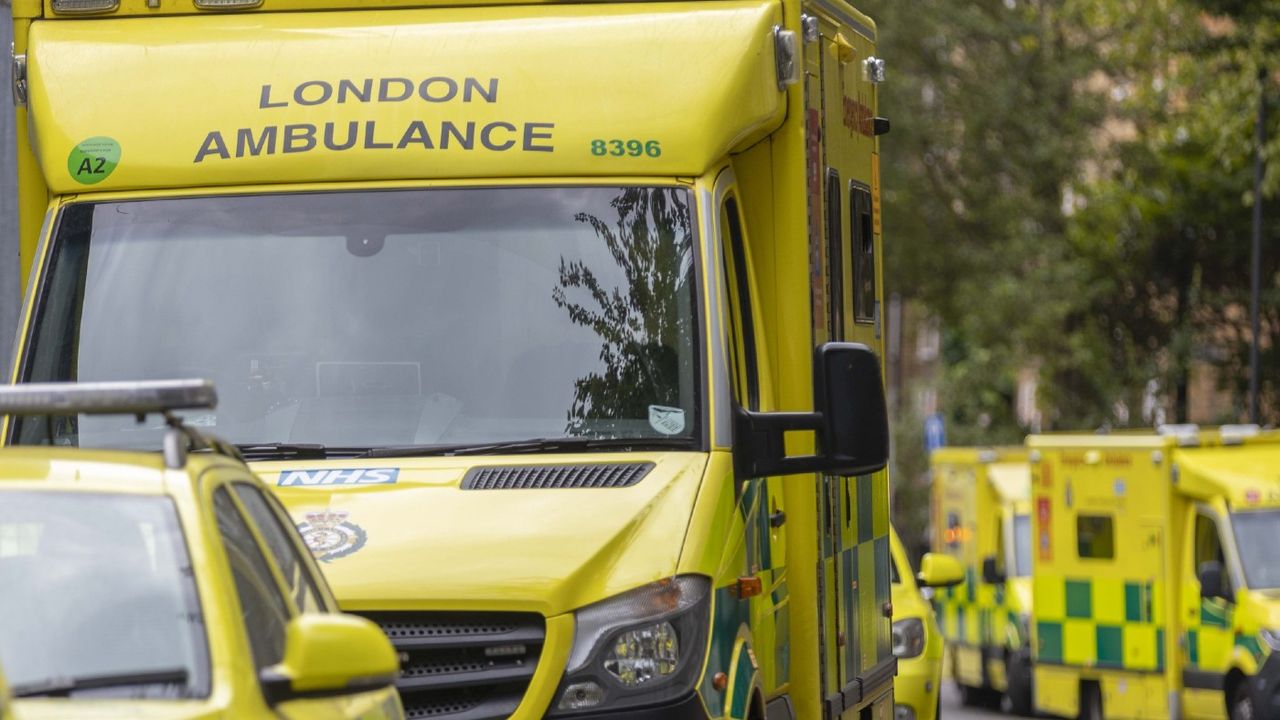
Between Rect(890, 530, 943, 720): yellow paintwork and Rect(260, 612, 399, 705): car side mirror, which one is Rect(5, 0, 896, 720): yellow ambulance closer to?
Rect(260, 612, 399, 705): car side mirror

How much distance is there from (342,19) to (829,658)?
2557 millimetres

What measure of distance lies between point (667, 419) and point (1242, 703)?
13.7 m

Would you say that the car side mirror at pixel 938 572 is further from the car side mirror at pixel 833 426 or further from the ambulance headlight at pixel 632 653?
the ambulance headlight at pixel 632 653

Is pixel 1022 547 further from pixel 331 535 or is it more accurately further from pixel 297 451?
pixel 331 535

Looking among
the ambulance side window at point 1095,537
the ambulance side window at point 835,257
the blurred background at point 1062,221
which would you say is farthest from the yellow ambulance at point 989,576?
the ambulance side window at point 835,257

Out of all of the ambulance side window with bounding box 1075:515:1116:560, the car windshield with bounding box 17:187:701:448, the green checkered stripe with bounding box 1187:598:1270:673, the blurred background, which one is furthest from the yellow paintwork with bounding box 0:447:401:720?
the blurred background

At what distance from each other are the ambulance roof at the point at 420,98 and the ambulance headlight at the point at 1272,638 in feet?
41.2

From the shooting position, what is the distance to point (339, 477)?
6762mm

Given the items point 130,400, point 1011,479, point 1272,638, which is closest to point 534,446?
point 130,400

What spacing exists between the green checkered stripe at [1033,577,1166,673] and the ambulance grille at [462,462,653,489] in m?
15.4

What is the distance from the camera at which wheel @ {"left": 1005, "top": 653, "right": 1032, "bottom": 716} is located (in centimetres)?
2591

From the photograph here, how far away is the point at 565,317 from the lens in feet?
23.6

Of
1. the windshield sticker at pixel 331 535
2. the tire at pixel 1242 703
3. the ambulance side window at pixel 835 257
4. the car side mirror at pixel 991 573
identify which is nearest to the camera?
the windshield sticker at pixel 331 535

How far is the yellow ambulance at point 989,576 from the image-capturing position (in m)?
26.3
